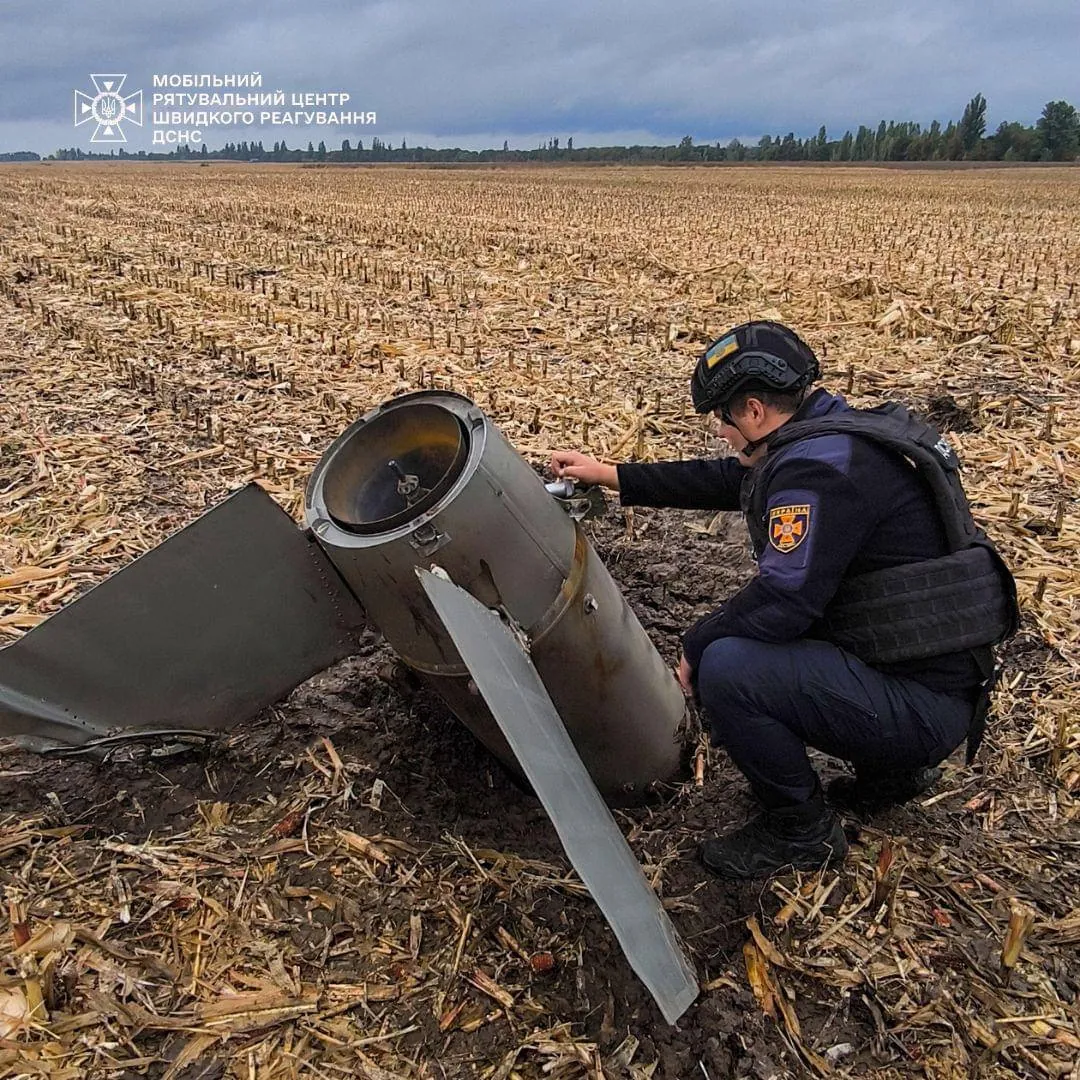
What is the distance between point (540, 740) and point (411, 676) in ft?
5.68

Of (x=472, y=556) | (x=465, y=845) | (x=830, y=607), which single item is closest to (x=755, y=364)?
(x=830, y=607)

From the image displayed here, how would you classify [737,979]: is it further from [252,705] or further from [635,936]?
[252,705]

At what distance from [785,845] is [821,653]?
0.68 meters

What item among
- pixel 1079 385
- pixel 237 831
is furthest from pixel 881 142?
pixel 237 831

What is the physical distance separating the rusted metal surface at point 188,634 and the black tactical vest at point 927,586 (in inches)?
64.5

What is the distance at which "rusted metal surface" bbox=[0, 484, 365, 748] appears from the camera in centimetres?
296

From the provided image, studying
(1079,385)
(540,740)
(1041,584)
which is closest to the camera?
(540,740)

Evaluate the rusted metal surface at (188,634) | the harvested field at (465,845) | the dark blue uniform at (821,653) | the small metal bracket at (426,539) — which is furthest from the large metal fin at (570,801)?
the rusted metal surface at (188,634)

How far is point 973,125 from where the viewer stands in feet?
285

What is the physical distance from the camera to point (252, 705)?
3.38 meters

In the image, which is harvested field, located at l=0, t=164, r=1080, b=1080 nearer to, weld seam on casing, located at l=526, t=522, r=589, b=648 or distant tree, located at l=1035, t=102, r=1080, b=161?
weld seam on casing, located at l=526, t=522, r=589, b=648

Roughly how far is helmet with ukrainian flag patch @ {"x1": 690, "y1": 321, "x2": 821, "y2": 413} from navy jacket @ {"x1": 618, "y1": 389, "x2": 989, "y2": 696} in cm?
14

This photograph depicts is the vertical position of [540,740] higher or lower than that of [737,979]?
higher

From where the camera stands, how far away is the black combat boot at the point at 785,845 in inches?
117
